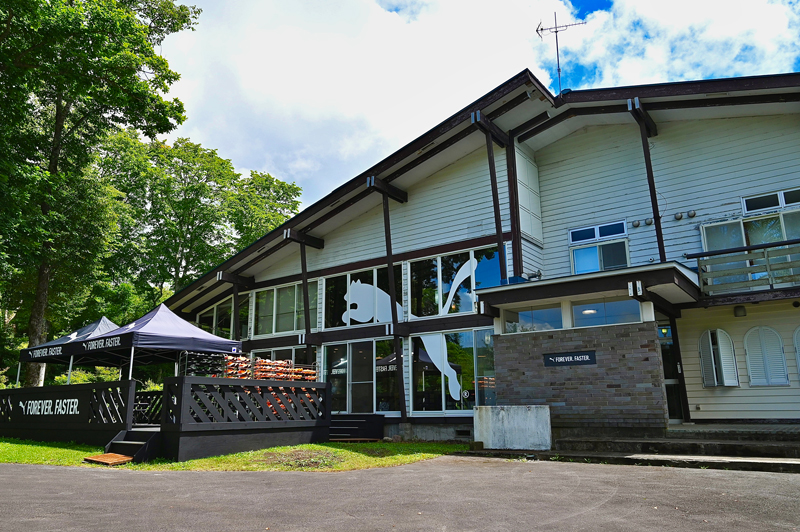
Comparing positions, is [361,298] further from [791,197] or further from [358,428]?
[791,197]

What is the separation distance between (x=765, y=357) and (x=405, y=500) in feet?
32.0

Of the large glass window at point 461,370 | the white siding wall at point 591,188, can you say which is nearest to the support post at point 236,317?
the large glass window at point 461,370

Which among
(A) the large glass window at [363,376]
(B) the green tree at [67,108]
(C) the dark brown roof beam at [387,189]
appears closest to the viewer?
(B) the green tree at [67,108]

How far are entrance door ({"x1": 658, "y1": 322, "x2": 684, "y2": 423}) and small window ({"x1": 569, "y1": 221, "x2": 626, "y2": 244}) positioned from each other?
2602 millimetres

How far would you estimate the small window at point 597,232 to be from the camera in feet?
47.9

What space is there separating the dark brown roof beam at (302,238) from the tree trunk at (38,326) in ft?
26.4

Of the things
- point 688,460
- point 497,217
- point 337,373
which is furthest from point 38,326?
point 688,460

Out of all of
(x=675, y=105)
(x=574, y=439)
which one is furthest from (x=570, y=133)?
(x=574, y=439)

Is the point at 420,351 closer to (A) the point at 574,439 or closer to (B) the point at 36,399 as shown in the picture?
(A) the point at 574,439

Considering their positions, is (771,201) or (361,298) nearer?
(771,201)

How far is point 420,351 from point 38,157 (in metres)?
14.9

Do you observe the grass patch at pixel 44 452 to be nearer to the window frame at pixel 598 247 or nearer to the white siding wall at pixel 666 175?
the white siding wall at pixel 666 175

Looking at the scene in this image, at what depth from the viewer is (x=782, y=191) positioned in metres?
12.7

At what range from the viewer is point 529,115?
1506 centimetres
